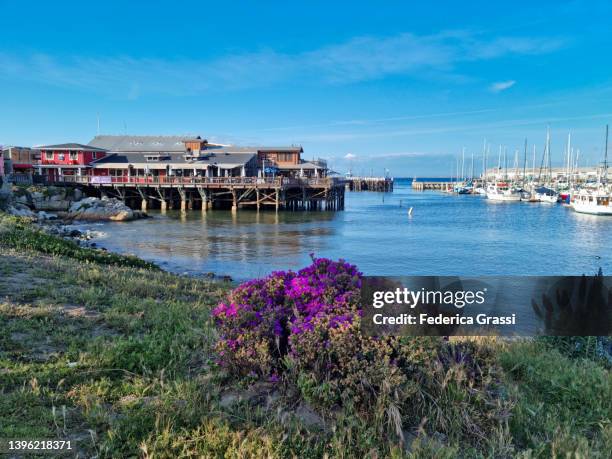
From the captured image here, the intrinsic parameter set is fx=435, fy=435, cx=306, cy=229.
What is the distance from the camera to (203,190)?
2148 inches

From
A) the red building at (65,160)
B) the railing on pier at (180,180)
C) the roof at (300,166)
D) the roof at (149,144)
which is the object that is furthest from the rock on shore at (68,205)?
the roof at (300,166)

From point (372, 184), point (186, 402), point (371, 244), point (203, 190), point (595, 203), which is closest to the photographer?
point (186, 402)

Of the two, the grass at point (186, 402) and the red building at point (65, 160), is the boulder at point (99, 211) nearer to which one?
the red building at point (65, 160)

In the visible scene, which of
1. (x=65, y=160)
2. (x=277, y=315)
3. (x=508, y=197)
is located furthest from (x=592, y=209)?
(x=65, y=160)

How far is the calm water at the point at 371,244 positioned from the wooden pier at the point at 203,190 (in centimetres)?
658

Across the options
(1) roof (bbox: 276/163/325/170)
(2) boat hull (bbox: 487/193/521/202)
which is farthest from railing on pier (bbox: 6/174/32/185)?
(2) boat hull (bbox: 487/193/521/202)

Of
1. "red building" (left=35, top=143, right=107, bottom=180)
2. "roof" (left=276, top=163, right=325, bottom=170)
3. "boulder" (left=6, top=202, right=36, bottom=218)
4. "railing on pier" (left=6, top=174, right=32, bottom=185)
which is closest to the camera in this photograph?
"boulder" (left=6, top=202, right=36, bottom=218)

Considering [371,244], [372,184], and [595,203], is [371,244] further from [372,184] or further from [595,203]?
[372,184]

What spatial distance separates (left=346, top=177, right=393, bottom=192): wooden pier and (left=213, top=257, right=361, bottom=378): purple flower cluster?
119436 mm

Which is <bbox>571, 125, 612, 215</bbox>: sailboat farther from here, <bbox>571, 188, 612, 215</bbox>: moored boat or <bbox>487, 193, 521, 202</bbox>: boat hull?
<bbox>487, 193, 521, 202</bbox>: boat hull

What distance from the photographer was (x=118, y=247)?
89.9 feet

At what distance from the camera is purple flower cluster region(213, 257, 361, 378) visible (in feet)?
14.9

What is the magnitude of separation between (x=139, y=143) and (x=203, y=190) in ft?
80.0

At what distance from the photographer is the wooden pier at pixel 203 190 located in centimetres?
5366
